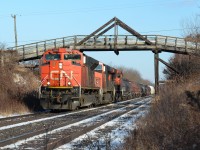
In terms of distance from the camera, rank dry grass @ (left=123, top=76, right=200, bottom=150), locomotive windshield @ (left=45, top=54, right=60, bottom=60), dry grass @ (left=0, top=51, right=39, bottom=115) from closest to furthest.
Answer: dry grass @ (left=123, top=76, right=200, bottom=150) → dry grass @ (left=0, top=51, right=39, bottom=115) → locomotive windshield @ (left=45, top=54, right=60, bottom=60)

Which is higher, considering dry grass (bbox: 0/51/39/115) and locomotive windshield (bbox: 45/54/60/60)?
locomotive windshield (bbox: 45/54/60/60)

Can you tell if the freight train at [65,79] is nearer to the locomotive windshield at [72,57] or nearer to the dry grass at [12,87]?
the locomotive windshield at [72,57]

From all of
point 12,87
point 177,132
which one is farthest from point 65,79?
point 177,132

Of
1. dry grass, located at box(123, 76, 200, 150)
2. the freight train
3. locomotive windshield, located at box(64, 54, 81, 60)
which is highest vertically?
locomotive windshield, located at box(64, 54, 81, 60)

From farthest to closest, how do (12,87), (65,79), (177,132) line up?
(12,87) < (65,79) < (177,132)

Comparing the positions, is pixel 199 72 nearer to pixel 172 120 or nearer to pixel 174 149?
pixel 172 120

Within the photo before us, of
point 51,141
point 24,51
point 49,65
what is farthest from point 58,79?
point 24,51

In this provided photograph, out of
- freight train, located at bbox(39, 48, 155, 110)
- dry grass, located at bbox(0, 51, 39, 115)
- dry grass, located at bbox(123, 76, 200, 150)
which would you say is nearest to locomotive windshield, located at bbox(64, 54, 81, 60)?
freight train, located at bbox(39, 48, 155, 110)

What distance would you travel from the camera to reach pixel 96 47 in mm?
37656

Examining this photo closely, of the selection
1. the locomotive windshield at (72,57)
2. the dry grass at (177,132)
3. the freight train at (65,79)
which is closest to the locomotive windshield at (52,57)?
the freight train at (65,79)

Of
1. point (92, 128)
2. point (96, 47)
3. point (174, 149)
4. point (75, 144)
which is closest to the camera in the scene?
point (174, 149)

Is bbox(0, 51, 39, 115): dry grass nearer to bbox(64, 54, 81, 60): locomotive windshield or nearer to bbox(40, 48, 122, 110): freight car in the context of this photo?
bbox(40, 48, 122, 110): freight car

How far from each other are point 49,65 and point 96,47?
13851 mm

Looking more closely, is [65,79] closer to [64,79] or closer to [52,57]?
[64,79]
